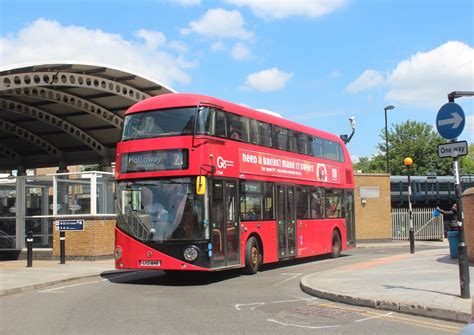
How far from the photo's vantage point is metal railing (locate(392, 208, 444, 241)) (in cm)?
3484

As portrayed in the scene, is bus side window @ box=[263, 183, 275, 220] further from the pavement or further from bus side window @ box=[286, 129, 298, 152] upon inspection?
the pavement

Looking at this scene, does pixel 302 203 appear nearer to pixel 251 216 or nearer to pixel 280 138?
pixel 280 138

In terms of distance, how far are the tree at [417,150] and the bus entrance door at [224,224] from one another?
51272mm

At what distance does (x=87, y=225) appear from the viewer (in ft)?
67.8

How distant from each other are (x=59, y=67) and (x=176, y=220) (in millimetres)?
11689

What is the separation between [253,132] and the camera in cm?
1616

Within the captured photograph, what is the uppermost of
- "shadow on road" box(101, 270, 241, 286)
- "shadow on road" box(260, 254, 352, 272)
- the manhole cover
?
the manhole cover

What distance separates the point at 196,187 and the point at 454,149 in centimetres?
594

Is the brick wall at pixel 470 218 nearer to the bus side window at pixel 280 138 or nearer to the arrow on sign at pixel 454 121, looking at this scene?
the bus side window at pixel 280 138

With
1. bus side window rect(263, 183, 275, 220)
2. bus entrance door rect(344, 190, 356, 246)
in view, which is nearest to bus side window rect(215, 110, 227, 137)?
bus side window rect(263, 183, 275, 220)

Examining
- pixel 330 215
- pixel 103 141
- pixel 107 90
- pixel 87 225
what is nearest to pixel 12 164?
pixel 103 141

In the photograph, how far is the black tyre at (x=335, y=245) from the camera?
21469mm

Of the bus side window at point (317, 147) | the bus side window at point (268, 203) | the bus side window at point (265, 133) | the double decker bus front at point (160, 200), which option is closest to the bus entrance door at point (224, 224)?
the double decker bus front at point (160, 200)

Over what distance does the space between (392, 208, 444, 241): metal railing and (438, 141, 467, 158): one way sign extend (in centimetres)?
2557
